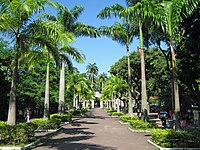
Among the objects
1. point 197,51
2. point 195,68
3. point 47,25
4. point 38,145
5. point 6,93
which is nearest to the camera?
point 38,145

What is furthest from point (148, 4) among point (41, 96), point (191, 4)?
point (41, 96)

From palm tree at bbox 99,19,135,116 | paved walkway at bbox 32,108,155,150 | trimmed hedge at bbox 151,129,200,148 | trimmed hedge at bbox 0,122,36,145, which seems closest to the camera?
trimmed hedge at bbox 151,129,200,148

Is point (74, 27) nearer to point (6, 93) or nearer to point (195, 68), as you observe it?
point (6, 93)

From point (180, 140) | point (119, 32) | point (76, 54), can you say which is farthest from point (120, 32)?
point (180, 140)

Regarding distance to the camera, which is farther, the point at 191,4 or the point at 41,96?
the point at 41,96

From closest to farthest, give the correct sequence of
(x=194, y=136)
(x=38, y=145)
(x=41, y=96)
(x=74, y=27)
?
(x=194, y=136) → (x=38, y=145) → (x=74, y=27) → (x=41, y=96)

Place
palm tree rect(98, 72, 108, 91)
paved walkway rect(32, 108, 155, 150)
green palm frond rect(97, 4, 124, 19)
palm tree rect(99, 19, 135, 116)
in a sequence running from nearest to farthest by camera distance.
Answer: paved walkway rect(32, 108, 155, 150), green palm frond rect(97, 4, 124, 19), palm tree rect(99, 19, 135, 116), palm tree rect(98, 72, 108, 91)

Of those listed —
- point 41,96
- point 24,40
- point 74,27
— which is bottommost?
point 41,96

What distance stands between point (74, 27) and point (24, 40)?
44.9 ft

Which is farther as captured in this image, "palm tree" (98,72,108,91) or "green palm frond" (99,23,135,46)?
"palm tree" (98,72,108,91)

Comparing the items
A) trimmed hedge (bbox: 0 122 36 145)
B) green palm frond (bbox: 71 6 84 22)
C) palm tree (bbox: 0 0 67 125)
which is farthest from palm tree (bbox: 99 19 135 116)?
trimmed hedge (bbox: 0 122 36 145)

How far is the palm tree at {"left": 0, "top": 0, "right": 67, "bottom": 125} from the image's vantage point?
486 inches

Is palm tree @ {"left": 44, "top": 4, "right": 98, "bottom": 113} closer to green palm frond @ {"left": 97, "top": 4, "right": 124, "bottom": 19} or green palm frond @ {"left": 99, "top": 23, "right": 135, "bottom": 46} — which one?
green palm frond @ {"left": 99, "top": 23, "right": 135, "bottom": 46}

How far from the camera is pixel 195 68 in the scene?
16938 millimetres
